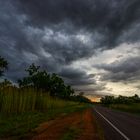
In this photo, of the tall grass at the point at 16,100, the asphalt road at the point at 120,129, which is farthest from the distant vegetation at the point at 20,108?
the asphalt road at the point at 120,129

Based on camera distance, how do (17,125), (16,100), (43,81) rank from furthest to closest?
(43,81) < (16,100) < (17,125)

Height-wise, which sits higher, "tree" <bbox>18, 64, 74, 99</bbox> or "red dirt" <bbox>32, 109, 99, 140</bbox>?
"tree" <bbox>18, 64, 74, 99</bbox>

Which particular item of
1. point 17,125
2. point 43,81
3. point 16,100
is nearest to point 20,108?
point 16,100

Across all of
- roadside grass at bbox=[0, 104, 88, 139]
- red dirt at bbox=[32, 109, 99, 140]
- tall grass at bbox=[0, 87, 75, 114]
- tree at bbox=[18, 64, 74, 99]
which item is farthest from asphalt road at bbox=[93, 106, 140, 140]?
tree at bbox=[18, 64, 74, 99]

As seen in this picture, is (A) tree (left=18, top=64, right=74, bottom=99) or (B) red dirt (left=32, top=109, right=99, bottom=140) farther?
(A) tree (left=18, top=64, right=74, bottom=99)

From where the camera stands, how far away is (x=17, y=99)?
24.4 meters

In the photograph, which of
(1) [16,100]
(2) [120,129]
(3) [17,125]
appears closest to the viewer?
(3) [17,125]

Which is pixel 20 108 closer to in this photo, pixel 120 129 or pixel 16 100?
pixel 16 100

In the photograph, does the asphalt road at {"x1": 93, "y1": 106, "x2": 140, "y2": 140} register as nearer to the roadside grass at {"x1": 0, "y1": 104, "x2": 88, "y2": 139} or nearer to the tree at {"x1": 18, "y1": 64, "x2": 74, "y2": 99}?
the roadside grass at {"x1": 0, "y1": 104, "x2": 88, "y2": 139}

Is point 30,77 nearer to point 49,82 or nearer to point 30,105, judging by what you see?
point 49,82

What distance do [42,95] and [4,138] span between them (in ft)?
83.6

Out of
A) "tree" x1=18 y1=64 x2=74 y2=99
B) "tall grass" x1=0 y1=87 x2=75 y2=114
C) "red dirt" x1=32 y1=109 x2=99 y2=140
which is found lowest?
"red dirt" x1=32 y1=109 x2=99 y2=140

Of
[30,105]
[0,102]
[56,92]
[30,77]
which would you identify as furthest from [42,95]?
[56,92]

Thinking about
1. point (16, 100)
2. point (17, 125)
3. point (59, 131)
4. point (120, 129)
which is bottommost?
point (59, 131)
